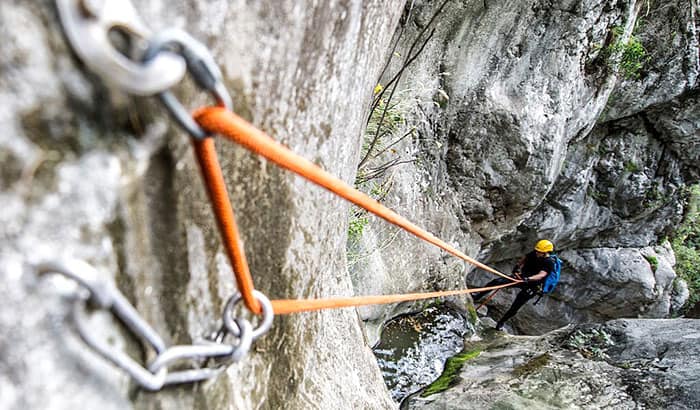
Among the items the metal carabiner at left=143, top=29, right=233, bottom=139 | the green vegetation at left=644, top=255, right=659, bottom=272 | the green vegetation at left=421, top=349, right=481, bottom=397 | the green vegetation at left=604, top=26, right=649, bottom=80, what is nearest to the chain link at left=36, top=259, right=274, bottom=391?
the metal carabiner at left=143, top=29, right=233, bottom=139

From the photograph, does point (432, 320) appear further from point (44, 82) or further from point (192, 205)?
point (44, 82)

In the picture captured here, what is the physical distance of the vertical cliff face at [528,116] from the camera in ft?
16.0

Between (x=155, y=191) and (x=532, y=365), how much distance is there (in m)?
4.03

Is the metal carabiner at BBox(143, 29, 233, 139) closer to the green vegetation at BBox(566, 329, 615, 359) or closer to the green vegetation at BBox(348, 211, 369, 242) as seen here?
the green vegetation at BBox(348, 211, 369, 242)

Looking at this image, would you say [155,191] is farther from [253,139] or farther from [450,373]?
[450,373]

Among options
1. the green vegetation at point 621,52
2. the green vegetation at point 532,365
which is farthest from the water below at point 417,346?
the green vegetation at point 621,52

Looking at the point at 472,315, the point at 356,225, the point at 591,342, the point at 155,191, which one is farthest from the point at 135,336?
the point at 472,315

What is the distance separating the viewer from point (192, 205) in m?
0.84

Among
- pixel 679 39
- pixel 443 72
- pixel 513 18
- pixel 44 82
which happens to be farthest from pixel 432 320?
pixel 679 39

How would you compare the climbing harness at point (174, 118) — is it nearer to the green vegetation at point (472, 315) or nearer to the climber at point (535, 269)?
the green vegetation at point (472, 315)

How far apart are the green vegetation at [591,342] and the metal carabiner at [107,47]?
179 inches

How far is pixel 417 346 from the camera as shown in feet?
15.0

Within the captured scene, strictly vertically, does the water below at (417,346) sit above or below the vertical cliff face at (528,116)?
below

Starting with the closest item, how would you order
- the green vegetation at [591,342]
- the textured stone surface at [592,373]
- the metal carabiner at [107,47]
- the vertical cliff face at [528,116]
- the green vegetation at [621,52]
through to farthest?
the metal carabiner at [107,47] → the textured stone surface at [592,373] → the green vegetation at [591,342] → the vertical cliff face at [528,116] → the green vegetation at [621,52]
